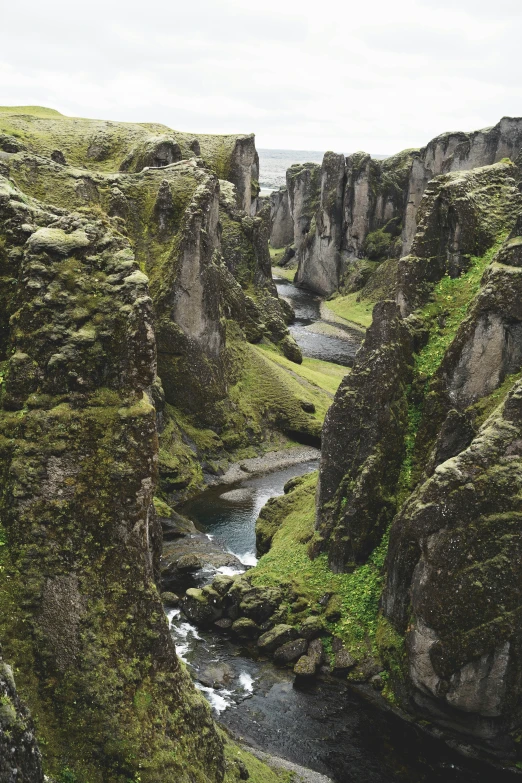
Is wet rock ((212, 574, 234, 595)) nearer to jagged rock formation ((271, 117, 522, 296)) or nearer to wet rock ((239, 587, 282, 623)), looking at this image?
wet rock ((239, 587, 282, 623))

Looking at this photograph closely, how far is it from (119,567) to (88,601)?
1.20 m

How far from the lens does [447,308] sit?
3925 cm

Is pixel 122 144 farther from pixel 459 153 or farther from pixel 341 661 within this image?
pixel 341 661

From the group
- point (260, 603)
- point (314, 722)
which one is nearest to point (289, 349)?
point (260, 603)

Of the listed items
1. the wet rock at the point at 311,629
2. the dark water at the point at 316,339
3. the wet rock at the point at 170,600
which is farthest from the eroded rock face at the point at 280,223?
the wet rock at the point at 311,629

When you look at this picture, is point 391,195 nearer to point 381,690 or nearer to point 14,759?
point 381,690

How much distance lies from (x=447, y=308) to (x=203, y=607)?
799 inches

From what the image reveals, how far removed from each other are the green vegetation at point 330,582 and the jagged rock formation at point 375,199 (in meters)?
91.2

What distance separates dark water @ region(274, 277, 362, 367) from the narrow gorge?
3221 cm

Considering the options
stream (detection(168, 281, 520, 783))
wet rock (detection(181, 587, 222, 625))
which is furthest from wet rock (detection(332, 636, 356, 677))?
wet rock (detection(181, 587, 222, 625))

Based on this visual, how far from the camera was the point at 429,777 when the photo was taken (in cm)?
2775

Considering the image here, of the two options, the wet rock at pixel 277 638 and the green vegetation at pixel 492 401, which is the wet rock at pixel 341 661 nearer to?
the wet rock at pixel 277 638

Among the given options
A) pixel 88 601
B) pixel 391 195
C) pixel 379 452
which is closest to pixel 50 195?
pixel 379 452

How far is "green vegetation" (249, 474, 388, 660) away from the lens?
114 ft
